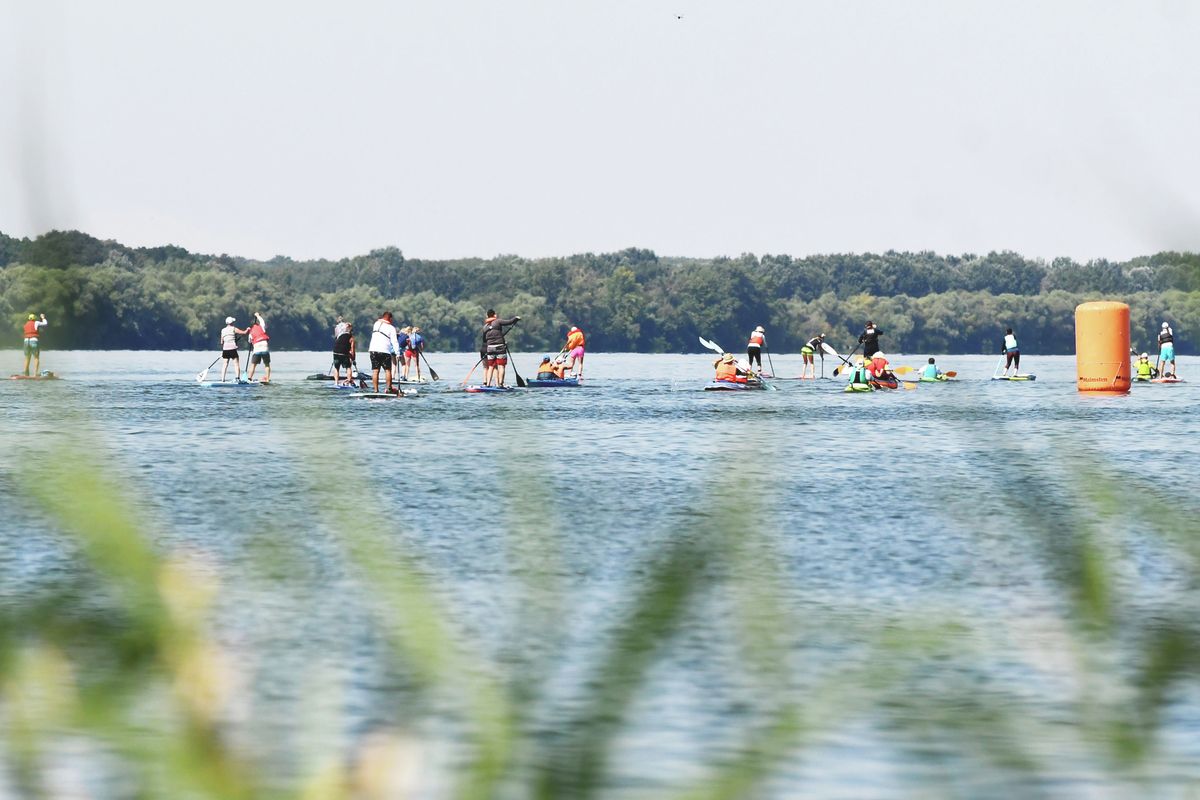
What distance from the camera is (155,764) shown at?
1421 mm

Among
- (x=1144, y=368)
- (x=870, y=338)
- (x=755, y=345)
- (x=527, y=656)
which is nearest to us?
(x=527, y=656)

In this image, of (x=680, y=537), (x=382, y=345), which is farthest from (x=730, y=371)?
(x=680, y=537)

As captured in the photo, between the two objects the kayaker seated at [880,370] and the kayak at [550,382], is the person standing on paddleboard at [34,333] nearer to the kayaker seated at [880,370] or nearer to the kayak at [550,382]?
the kayak at [550,382]

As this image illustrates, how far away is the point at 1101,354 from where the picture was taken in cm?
4647

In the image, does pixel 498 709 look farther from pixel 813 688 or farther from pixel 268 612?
pixel 268 612

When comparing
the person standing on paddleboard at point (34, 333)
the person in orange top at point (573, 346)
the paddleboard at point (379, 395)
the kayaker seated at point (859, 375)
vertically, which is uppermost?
the person standing on paddleboard at point (34, 333)

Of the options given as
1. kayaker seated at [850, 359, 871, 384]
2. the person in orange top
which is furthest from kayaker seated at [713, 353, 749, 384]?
the person in orange top

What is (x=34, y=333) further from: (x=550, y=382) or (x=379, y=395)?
(x=550, y=382)

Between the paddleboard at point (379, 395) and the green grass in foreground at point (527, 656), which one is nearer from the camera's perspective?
the green grass in foreground at point (527, 656)

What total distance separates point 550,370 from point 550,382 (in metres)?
1.17

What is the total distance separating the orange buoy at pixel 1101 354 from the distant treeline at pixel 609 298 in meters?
0.72

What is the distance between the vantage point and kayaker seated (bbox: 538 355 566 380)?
4866cm

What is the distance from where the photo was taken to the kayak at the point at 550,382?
46781mm

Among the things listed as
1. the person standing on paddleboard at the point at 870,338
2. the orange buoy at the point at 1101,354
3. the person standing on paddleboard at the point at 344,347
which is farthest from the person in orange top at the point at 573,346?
the orange buoy at the point at 1101,354
